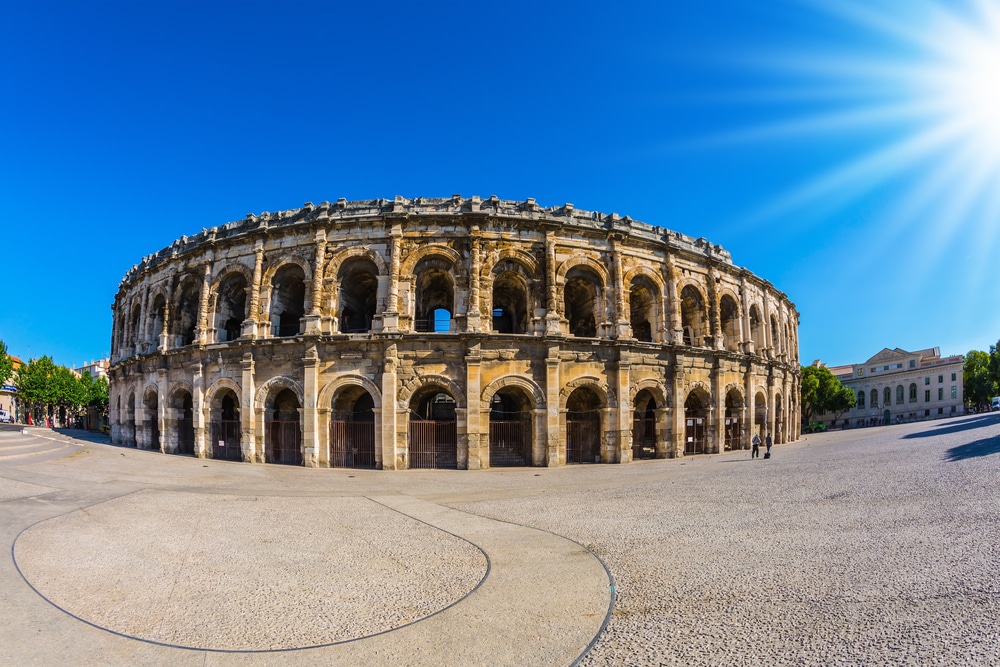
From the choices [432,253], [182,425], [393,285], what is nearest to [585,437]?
[432,253]

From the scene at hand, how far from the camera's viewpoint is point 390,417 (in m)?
17.3

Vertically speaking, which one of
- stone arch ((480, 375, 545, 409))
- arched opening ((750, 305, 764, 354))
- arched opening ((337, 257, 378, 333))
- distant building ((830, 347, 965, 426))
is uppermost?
arched opening ((337, 257, 378, 333))

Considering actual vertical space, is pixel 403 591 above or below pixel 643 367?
below

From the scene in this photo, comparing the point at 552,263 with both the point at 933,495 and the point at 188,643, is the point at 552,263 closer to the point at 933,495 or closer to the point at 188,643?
the point at 933,495

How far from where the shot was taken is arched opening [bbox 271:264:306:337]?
65.4 feet

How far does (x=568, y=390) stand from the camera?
60.1 feet

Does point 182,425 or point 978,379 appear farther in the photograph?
point 978,379

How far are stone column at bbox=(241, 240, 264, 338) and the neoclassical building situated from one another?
10 cm

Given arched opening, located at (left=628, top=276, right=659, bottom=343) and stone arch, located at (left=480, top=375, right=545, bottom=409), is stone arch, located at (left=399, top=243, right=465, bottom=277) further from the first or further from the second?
arched opening, located at (left=628, top=276, right=659, bottom=343)

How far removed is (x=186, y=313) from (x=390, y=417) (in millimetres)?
13764

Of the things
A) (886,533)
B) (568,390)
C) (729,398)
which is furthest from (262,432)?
(729,398)

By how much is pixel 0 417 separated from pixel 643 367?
68.6 metres

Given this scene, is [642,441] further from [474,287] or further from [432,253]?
[432,253]

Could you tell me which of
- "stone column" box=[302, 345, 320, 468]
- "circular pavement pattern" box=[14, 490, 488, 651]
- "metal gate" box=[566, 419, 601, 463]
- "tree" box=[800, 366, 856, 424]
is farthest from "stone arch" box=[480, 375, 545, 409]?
"tree" box=[800, 366, 856, 424]
